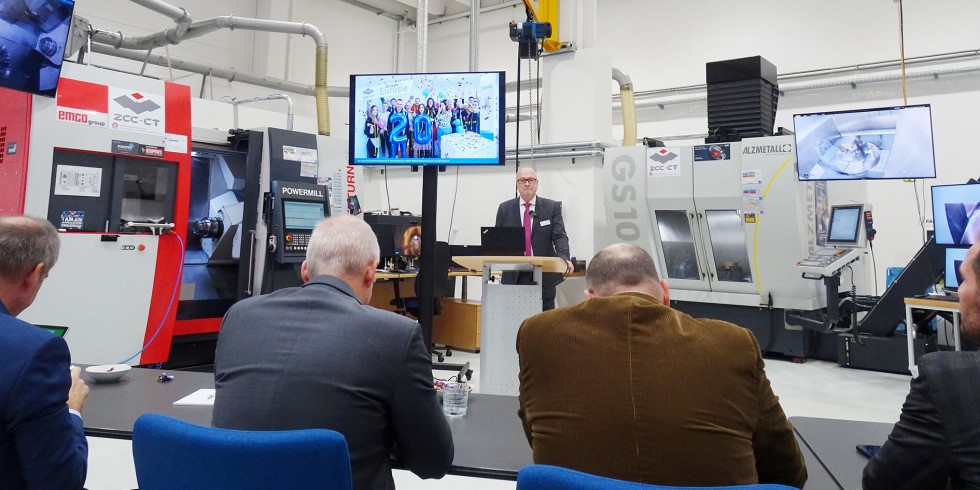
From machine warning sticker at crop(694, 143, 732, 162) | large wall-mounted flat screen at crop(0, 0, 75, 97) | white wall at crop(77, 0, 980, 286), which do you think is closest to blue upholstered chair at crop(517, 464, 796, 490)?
large wall-mounted flat screen at crop(0, 0, 75, 97)

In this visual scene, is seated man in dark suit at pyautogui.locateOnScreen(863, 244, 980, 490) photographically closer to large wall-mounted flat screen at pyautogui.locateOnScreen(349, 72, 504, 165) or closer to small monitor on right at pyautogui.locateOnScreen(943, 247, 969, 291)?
large wall-mounted flat screen at pyautogui.locateOnScreen(349, 72, 504, 165)

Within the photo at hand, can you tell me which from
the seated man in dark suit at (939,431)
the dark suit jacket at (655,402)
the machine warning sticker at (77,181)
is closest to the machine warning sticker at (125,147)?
the machine warning sticker at (77,181)

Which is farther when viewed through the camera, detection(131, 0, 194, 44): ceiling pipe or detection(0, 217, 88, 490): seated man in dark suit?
detection(131, 0, 194, 44): ceiling pipe

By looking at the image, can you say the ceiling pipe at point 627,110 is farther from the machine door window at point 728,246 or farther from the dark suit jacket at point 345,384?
the dark suit jacket at point 345,384

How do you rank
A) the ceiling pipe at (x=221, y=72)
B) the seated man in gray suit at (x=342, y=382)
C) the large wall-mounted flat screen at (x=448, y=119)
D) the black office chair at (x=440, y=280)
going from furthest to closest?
the ceiling pipe at (x=221, y=72), the black office chair at (x=440, y=280), the large wall-mounted flat screen at (x=448, y=119), the seated man in gray suit at (x=342, y=382)

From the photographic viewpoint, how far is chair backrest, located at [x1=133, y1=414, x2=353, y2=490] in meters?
1.06

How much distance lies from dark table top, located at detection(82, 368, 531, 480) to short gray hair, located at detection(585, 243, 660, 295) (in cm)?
44

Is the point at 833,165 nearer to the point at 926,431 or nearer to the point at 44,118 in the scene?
the point at 926,431

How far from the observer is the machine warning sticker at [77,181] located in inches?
150

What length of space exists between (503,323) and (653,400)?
2674 millimetres

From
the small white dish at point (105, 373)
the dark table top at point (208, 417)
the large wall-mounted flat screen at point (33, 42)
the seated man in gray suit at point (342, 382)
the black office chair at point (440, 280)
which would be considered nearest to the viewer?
the seated man in gray suit at point (342, 382)

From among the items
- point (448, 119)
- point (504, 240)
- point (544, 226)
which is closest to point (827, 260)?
point (544, 226)

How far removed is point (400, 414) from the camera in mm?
1354

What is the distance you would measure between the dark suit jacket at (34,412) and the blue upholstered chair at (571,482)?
96 cm
